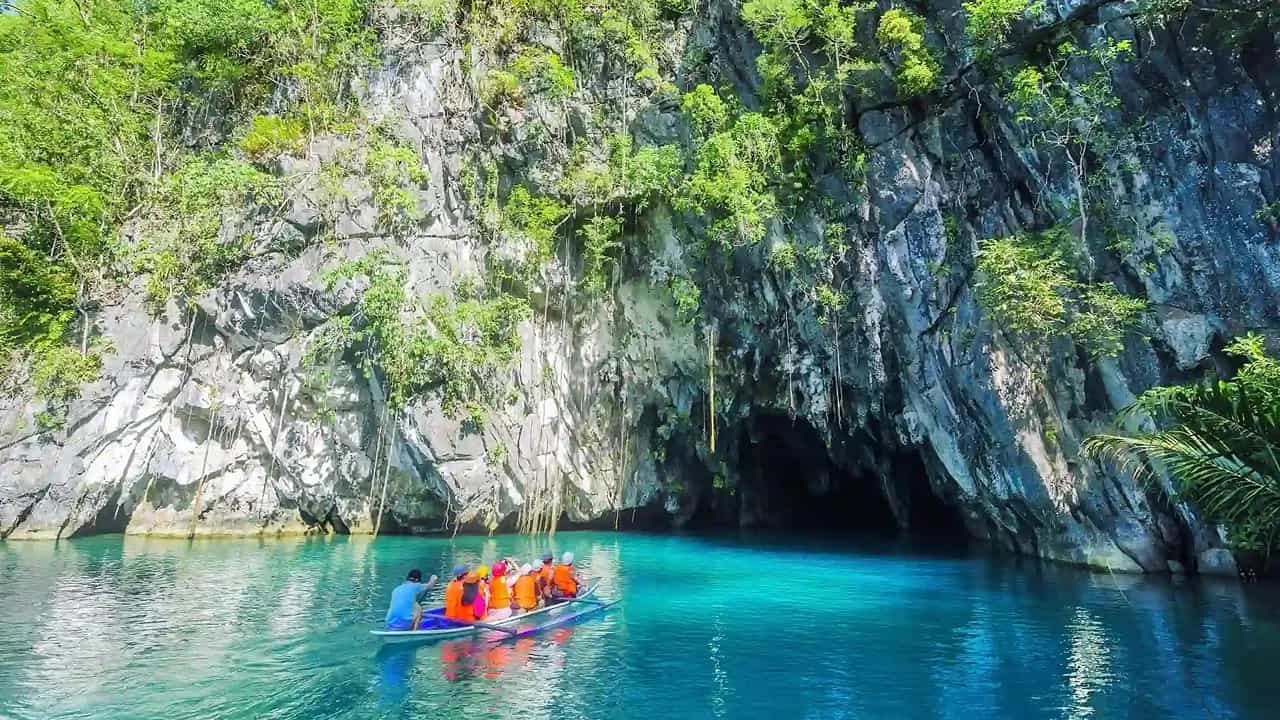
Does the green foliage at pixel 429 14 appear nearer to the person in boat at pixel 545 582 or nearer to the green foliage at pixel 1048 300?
the green foliage at pixel 1048 300

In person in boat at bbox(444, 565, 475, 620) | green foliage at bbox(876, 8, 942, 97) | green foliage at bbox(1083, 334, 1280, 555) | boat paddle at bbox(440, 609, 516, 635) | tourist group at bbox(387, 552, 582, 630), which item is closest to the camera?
tourist group at bbox(387, 552, 582, 630)

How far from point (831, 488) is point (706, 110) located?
1580 cm

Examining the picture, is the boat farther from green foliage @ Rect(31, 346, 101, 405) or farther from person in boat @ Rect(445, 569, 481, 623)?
green foliage @ Rect(31, 346, 101, 405)

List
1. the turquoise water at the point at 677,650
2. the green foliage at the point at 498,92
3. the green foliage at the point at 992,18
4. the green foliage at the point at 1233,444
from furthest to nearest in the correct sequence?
the green foliage at the point at 498,92 < the green foliage at the point at 992,18 < the green foliage at the point at 1233,444 < the turquoise water at the point at 677,650

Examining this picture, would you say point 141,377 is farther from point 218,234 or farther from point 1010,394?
point 1010,394

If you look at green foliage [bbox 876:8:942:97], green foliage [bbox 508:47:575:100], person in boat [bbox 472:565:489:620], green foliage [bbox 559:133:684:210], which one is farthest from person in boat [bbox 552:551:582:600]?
green foliage [bbox 508:47:575:100]

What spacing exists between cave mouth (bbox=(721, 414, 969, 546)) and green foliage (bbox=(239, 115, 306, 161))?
48.5ft

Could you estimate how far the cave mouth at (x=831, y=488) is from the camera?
23484mm

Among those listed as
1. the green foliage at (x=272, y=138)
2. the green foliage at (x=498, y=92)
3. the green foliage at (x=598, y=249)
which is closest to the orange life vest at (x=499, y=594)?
the green foliage at (x=598, y=249)

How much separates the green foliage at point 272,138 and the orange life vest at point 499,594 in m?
15.7

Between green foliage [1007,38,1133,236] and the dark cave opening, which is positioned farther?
the dark cave opening

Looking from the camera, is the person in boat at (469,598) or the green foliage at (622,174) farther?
the green foliage at (622,174)

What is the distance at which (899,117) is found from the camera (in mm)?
16484

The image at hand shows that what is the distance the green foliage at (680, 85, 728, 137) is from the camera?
1845 centimetres
